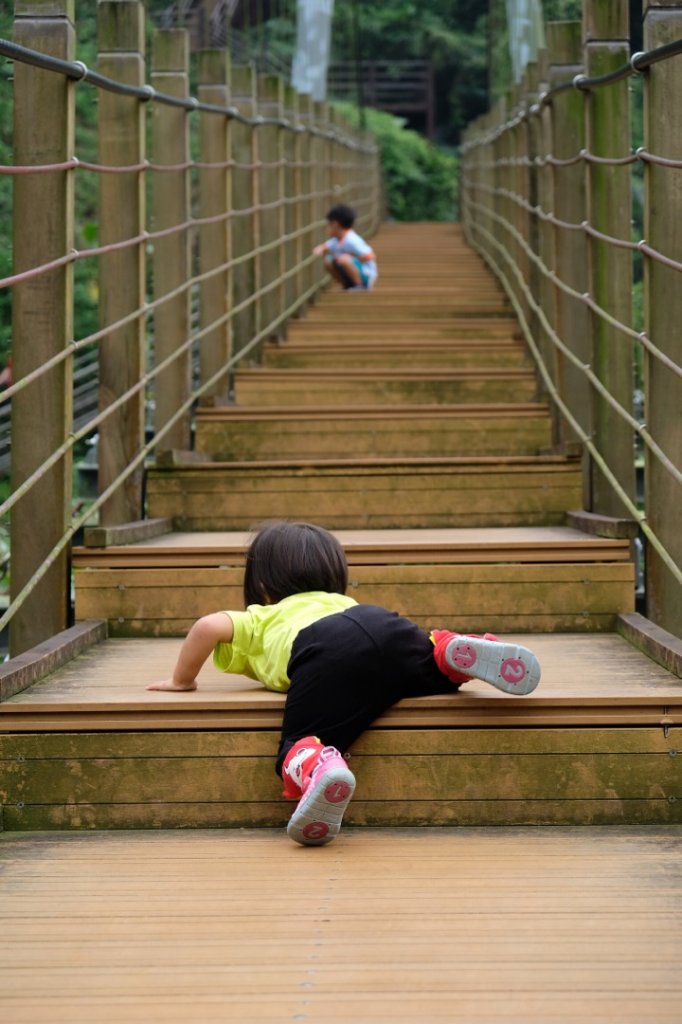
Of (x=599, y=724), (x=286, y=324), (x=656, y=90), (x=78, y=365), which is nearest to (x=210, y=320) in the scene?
(x=286, y=324)

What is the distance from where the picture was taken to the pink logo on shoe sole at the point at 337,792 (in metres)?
2.06

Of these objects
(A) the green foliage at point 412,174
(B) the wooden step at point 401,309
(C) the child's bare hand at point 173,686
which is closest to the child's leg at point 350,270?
(B) the wooden step at point 401,309

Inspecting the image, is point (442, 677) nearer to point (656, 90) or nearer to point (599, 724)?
point (599, 724)

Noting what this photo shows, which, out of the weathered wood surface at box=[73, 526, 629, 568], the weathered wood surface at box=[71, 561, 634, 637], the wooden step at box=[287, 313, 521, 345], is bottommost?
the weathered wood surface at box=[71, 561, 634, 637]

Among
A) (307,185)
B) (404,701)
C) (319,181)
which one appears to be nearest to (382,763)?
(404,701)

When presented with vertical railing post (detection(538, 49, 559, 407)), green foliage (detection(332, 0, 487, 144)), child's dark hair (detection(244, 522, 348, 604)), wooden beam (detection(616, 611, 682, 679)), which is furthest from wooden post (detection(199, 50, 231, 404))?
green foliage (detection(332, 0, 487, 144))

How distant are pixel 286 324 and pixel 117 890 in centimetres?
537

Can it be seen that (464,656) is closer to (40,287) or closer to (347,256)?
(40,287)

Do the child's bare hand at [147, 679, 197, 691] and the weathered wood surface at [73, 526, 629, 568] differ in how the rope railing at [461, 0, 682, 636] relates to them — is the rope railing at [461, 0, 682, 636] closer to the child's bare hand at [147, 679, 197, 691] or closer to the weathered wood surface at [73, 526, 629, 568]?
the weathered wood surface at [73, 526, 629, 568]

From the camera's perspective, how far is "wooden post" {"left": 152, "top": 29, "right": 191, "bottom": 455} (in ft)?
14.7

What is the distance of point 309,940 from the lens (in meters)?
1.79

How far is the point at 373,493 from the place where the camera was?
12.9 ft

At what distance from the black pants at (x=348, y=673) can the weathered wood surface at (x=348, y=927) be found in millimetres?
167

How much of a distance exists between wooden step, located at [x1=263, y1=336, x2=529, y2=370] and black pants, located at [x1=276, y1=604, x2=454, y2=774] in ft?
11.4
